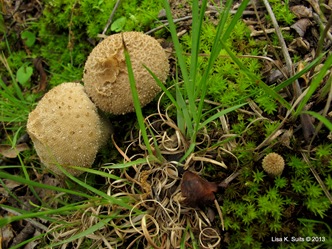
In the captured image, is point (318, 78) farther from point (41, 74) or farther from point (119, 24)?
point (41, 74)

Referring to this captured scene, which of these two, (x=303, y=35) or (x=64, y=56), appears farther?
(x=64, y=56)

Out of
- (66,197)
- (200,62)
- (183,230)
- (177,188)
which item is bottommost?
(66,197)

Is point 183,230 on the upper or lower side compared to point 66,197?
upper

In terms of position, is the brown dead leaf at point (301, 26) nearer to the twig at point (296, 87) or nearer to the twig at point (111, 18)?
the twig at point (296, 87)

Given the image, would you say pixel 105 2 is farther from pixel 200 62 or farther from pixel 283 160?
pixel 283 160

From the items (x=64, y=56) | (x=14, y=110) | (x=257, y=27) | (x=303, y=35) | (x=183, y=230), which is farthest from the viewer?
(x=64, y=56)

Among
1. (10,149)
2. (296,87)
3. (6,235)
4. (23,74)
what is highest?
(296,87)

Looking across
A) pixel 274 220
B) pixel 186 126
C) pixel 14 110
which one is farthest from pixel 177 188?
pixel 14 110

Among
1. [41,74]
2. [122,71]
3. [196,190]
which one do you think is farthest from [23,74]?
[196,190]
